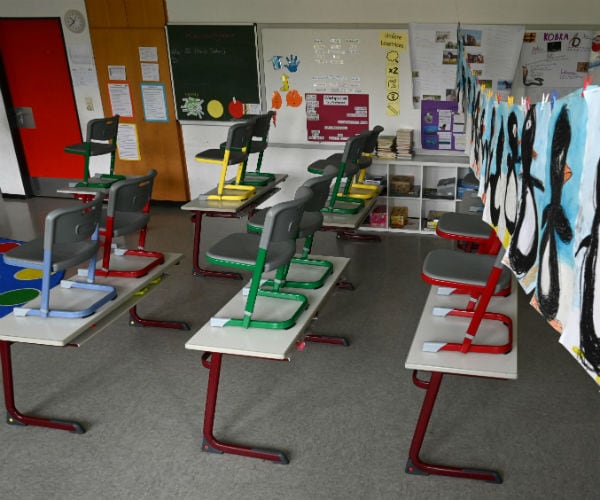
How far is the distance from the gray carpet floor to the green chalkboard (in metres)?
2.83

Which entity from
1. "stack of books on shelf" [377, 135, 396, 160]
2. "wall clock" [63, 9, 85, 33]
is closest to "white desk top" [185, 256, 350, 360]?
"stack of books on shelf" [377, 135, 396, 160]

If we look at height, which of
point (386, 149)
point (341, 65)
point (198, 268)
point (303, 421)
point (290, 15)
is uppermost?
point (290, 15)

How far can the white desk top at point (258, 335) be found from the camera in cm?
257

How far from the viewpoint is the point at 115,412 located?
3.18m

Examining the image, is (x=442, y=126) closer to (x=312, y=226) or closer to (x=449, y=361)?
(x=312, y=226)

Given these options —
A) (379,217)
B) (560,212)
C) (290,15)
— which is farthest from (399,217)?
(560,212)

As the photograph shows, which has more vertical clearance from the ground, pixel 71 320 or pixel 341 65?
pixel 341 65

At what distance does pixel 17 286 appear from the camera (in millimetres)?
4676

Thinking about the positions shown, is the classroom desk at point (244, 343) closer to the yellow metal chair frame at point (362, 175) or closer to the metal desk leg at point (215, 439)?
the metal desk leg at point (215, 439)

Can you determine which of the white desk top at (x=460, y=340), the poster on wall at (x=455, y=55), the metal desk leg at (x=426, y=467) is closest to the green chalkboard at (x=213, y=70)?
the poster on wall at (x=455, y=55)

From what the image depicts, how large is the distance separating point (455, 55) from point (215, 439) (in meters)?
4.21

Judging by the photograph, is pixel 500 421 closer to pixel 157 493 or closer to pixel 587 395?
pixel 587 395

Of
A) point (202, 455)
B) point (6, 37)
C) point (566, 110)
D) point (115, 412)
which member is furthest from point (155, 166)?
point (566, 110)

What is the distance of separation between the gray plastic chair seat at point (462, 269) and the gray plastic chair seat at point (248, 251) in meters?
0.67
